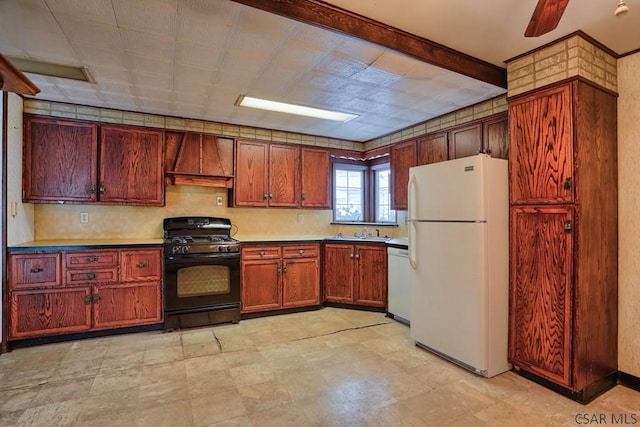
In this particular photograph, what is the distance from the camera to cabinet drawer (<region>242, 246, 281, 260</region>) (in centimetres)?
391

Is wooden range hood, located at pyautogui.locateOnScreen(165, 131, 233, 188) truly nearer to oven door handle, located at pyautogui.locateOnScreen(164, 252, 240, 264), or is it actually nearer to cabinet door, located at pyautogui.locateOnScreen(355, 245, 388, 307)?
oven door handle, located at pyautogui.locateOnScreen(164, 252, 240, 264)

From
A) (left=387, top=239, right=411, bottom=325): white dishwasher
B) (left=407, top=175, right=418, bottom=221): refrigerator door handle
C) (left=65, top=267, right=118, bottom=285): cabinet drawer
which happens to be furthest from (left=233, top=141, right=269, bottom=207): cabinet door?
(left=407, top=175, right=418, bottom=221): refrigerator door handle

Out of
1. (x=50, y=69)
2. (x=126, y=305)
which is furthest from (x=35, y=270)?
(x=50, y=69)

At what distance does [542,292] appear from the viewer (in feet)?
7.82

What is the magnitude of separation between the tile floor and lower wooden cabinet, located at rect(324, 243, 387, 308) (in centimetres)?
90

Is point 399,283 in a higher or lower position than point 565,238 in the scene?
lower

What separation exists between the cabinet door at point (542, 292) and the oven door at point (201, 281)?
2.77 metres

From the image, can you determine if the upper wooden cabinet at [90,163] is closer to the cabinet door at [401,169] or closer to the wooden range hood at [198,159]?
the wooden range hood at [198,159]

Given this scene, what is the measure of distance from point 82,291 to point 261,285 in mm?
1777

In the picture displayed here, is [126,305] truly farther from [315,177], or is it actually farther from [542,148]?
[542,148]

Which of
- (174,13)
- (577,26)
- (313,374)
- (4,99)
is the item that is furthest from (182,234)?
(577,26)

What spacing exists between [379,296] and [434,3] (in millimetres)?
3145

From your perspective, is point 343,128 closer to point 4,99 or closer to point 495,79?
point 495,79

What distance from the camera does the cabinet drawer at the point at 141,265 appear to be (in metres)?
3.35
